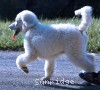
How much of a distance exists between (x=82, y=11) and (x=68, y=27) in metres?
0.43

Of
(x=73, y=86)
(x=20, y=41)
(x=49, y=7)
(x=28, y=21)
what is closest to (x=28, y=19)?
(x=28, y=21)

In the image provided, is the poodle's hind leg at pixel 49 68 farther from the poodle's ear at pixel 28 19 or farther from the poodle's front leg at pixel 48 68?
the poodle's ear at pixel 28 19

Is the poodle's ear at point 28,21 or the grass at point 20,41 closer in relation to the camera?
the poodle's ear at point 28,21

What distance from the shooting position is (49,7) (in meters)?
32.2

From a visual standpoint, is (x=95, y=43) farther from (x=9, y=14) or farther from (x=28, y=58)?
(x=9, y=14)

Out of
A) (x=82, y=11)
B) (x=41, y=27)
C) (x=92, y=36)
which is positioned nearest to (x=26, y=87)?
(x=41, y=27)

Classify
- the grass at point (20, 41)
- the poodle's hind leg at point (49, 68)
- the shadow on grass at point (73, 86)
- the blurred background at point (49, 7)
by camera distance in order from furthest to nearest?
the blurred background at point (49, 7)
the grass at point (20, 41)
the poodle's hind leg at point (49, 68)
the shadow on grass at point (73, 86)

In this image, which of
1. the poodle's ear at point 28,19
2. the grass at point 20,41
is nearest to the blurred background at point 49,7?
the grass at point 20,41

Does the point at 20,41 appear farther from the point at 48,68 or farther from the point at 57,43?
the point at 57,43

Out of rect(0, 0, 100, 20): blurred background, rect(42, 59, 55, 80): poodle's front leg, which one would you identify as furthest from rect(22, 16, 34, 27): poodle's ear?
rect(0, 0, 100, 20): blurred background

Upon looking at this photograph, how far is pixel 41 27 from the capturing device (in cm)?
831

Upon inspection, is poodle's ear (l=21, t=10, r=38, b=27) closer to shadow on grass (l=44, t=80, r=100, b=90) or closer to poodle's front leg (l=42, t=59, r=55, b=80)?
poodle's front leg (l=42, t=59, r=55, b=80)

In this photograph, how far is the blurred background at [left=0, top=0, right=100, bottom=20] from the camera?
104 feet

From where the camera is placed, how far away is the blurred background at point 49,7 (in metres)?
31.8
